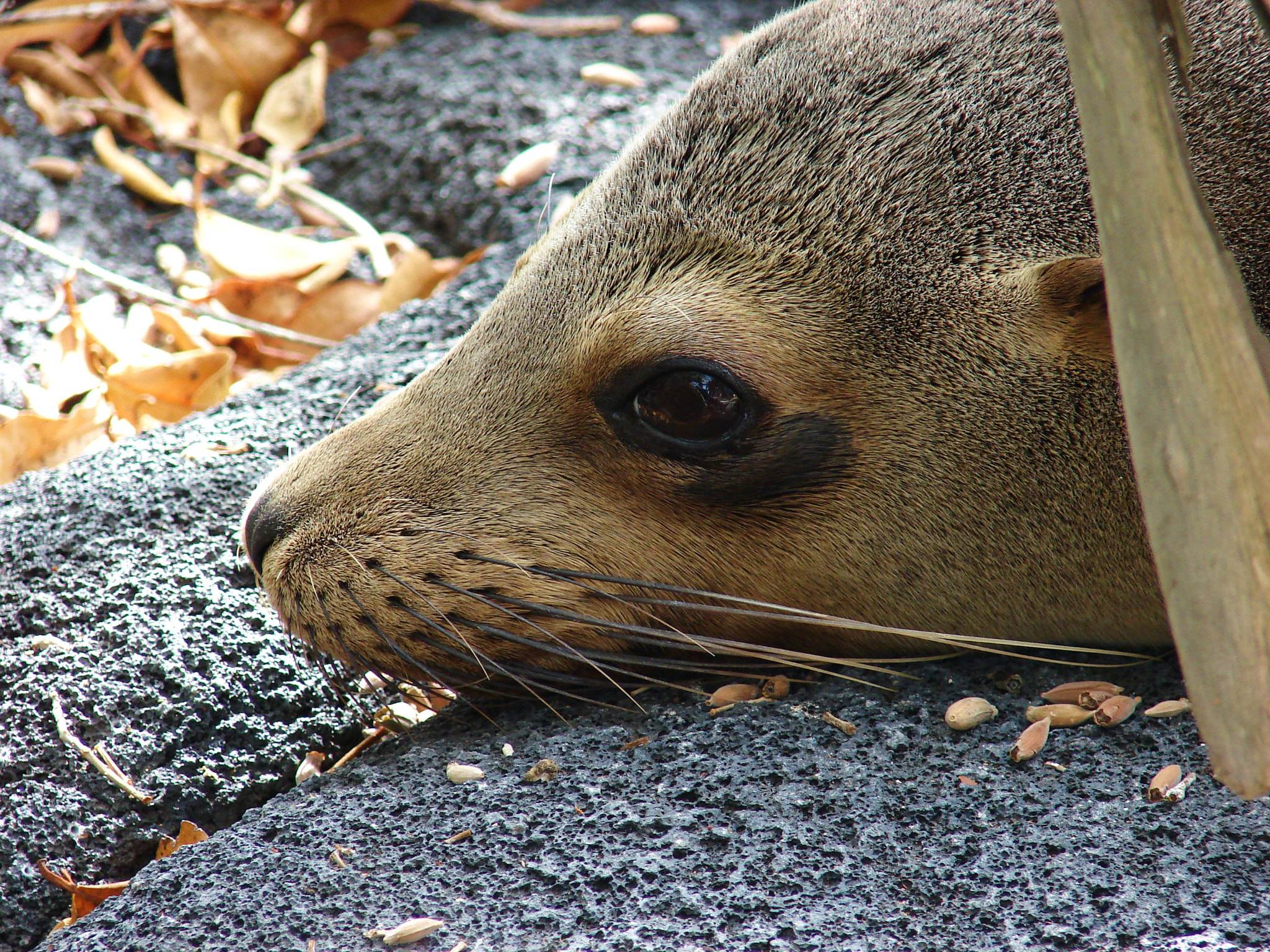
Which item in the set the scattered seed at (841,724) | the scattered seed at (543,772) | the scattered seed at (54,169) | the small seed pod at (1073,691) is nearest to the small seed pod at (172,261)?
the scattered seed at (54,169)

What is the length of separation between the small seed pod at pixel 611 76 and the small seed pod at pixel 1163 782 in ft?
11.4

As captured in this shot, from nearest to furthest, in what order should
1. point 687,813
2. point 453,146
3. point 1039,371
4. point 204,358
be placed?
1. point 687,813
2. point 1039,371
3. point 204,358
4. point 453,146

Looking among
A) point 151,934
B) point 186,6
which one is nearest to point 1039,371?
point 151,934

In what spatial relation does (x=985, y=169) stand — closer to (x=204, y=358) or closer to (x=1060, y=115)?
(x=1060, y=115)

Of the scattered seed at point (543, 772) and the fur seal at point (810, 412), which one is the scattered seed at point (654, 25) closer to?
the fur seal at point (810, 412)

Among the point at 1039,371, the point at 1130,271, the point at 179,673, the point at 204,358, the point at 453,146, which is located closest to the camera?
the point at 1130,271

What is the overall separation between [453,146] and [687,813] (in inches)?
129

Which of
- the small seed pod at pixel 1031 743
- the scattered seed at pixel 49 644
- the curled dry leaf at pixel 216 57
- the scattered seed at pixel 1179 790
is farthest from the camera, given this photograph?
the curled dry leaf at pixel 216 57

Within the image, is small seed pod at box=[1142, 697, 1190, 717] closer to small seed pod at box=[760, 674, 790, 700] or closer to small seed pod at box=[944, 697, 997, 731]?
small seed pod at box=[944, 697, 997, 731]

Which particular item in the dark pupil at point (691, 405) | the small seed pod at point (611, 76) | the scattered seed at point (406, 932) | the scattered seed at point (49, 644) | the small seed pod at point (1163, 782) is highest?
the small seed pod at point (611, 76)

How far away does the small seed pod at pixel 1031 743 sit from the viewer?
2.00 metres

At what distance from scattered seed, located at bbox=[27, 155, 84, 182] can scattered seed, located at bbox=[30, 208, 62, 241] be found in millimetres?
211

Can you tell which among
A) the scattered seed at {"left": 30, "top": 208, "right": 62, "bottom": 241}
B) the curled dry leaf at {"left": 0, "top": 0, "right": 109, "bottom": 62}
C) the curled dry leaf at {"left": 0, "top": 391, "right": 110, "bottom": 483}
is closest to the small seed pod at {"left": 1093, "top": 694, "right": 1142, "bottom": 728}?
the curled dry leaf at {"left": 0, "top": 391, "right": 110, "bottom": 483}

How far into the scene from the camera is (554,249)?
2.50 meters
